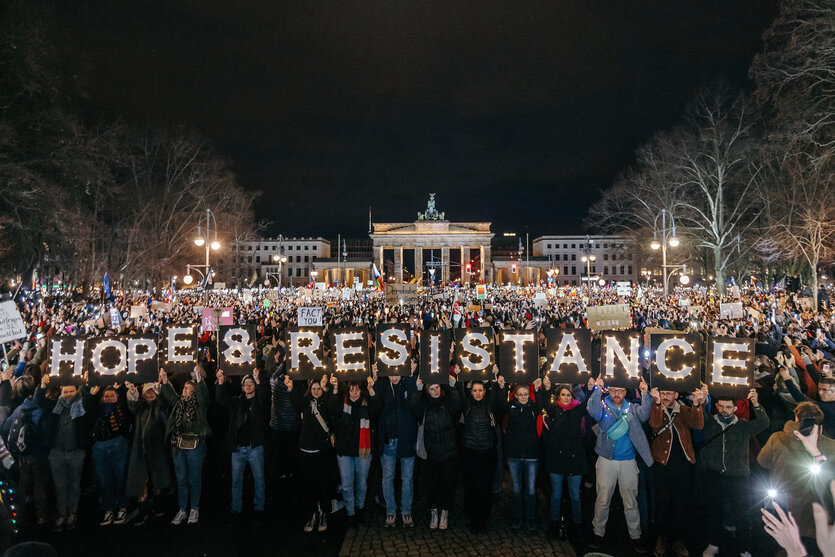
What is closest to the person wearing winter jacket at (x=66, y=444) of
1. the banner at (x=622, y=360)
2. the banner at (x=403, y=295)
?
the banner at (x=622, y=360)

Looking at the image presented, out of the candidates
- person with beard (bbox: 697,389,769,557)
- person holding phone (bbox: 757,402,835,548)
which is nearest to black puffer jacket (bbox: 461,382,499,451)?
person with beard (bbox: 697,389,769,557)

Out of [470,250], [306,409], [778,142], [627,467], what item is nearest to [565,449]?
[627,467]

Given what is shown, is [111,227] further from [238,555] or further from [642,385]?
[642,385]

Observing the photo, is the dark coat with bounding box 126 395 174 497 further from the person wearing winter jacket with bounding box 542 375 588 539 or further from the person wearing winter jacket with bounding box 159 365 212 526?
the person wearing winter jacket with bounding box 542 375 588 539

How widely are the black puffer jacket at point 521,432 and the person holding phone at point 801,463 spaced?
231cm

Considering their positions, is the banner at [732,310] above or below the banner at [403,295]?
below

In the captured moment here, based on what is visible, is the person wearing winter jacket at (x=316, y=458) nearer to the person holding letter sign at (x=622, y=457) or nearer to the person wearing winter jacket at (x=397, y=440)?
the person wearing winter jacket at (x=397, y=440)

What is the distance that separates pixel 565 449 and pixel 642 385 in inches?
47.9

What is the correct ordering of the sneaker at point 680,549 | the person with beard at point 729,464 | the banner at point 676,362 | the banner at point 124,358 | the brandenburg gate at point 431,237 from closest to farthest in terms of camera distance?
the person with beard at point 729,464, the sneaker at point 680,549, the banner at point 676,362, the banner at point 124,358, the brandenburg gate at point 431,237

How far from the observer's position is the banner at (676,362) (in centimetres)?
575

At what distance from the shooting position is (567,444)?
5840 millimetres

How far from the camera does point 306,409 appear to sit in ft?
20.2

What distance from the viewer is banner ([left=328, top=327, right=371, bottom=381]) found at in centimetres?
628

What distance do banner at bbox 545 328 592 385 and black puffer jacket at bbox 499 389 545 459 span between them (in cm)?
52
